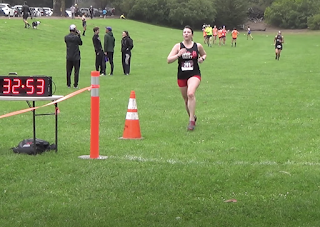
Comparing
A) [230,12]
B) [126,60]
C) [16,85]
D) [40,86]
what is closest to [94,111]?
[40,86]

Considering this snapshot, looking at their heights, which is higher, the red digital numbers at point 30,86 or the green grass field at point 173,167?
the red digital numbers at point 30,86

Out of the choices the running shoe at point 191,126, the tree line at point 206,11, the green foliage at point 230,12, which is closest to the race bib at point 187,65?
the running shoe at point 191,126

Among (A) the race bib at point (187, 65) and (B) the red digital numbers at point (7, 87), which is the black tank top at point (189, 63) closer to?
(A) the race bib at point (187, 65)

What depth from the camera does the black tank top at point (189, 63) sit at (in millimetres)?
10461

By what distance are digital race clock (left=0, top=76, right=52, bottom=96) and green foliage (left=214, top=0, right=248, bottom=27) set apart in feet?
292

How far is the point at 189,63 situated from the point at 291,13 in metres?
88.7

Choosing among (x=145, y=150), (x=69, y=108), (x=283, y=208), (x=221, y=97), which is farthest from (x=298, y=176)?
(x=221, y=97)

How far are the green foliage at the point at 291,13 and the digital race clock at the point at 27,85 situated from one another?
9181 cm

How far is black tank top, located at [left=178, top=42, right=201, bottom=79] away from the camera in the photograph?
10.5 m

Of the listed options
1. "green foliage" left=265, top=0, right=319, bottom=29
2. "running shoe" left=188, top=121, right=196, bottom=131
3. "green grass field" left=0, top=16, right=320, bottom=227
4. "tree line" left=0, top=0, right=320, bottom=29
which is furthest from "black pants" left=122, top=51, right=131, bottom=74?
"green foliage" left=265, top=0, right=319, bottom=29

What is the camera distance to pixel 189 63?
10.5 metres

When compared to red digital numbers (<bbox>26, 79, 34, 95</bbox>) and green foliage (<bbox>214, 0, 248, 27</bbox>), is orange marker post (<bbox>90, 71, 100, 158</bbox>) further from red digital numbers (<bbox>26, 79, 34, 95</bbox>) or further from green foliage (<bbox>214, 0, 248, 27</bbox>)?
green foliage (<bbox>214, 0, 248, 27</bbox>)

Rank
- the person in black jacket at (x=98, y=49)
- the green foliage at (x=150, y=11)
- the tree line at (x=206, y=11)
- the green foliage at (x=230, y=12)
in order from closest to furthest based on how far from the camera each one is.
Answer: the person in black jacket at (x=98, y=49), the green foliage at (x=150, y=11), the tree line at (x=206, y=11), the green foliage at (x=230, y=12)

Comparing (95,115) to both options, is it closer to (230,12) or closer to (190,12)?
(190,12)
